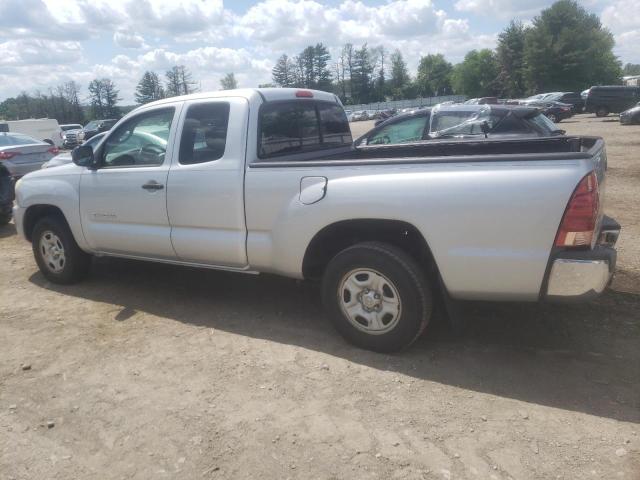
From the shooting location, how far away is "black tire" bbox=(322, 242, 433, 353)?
143 inches

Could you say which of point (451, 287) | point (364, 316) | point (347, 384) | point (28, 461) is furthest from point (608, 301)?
point (28, 461)

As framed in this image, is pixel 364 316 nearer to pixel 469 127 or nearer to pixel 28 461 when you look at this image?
pixel 28 461

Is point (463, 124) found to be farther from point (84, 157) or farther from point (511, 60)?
point (511, 60)

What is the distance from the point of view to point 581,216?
309cm

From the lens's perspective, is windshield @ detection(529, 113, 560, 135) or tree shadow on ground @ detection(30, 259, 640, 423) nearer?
tree shadow on ground @ detection(30, 259, 640, 423)

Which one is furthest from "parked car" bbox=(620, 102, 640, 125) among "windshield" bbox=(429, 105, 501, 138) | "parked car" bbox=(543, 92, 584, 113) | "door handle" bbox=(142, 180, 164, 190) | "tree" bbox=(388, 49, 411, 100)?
"tree" bbox=(388, 49, 411, 100)

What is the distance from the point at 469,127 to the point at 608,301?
4108 mm

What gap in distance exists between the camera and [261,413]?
10.8 ft

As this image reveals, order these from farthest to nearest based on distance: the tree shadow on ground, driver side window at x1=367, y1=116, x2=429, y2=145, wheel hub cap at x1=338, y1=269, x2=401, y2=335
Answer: driver side window at x1=367, y1=116, x2=429, y2=145 < wheel hub cap at x1=338, y1=269, x2=401, y2=335 < the tree shadow on ground

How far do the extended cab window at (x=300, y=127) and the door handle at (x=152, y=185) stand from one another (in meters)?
0.98

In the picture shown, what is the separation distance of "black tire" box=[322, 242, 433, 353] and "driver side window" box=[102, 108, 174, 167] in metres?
1.96

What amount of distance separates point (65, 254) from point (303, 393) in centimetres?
342

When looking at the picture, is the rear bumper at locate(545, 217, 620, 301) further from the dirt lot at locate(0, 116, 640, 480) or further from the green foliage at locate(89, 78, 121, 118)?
the green foliage at locate(89, 78, 121, 118)

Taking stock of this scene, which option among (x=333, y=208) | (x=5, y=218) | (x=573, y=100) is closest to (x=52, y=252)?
(x=333, y=208)
